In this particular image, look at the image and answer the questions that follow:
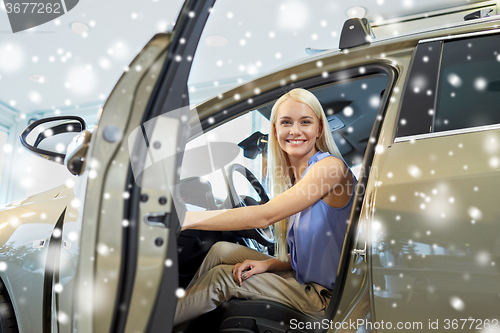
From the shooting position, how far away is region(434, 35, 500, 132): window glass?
827mm

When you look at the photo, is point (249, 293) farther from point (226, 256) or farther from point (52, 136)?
point (52, 136)

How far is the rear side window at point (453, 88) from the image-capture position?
84 centimetres

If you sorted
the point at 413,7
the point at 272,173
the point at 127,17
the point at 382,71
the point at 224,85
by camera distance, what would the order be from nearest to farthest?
the point at 382,71 → the point at 272,173 → the point at 413,7 → the point at 127,17 → the point at 224,85

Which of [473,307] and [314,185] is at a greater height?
[314,185]

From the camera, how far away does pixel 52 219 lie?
1225mm

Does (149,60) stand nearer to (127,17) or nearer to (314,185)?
(314,185)

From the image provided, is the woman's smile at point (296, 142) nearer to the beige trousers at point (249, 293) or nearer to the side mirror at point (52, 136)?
the beige trousers at point (249, 293)

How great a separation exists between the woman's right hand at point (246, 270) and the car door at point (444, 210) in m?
0.48

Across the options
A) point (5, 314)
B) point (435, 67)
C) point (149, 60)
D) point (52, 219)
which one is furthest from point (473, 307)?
point (5, 314)

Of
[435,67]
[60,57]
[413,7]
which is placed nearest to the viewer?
[435,67]

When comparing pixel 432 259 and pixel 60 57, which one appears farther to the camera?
pixel 60 57

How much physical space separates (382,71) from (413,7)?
3047mm
